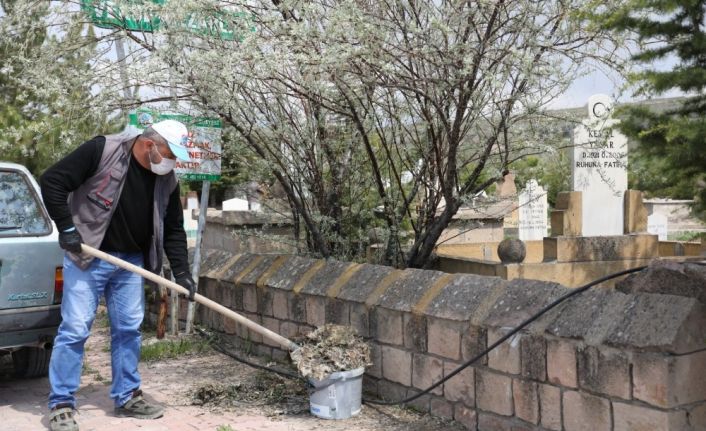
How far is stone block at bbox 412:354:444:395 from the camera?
4.69 meters

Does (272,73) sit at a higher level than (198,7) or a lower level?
lower

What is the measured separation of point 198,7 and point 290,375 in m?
2.65

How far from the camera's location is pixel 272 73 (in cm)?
556

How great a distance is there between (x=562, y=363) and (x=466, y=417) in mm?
849

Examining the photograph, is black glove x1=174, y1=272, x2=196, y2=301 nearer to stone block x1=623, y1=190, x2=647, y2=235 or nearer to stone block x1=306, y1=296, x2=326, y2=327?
stone block x1=306, y1=296, x2=326, y2=327

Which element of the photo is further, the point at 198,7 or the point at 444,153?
the point at 444,153

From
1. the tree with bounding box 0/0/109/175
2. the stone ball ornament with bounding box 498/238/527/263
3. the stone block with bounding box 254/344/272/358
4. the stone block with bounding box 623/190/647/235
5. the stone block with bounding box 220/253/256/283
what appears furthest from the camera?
the stone block with bounding box 623/190/647/235

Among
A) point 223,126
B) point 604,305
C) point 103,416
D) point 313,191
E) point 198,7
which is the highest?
point 198,7

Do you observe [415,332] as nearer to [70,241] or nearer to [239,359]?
[239,359]

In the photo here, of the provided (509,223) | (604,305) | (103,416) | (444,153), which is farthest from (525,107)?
(509,223)

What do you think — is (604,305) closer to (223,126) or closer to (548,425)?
(548,425)

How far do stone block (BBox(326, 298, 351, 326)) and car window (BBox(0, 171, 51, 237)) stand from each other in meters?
2.00

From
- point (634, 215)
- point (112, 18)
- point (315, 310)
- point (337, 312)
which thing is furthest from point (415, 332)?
point (634, 215)

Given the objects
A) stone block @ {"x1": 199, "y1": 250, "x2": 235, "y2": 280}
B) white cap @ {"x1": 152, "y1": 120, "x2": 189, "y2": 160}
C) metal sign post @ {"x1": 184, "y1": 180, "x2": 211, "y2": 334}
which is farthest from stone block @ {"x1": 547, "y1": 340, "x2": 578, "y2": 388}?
metal sign post @ {"x1": 184, "y1": 180, "x2": 211, "y2": 334}
